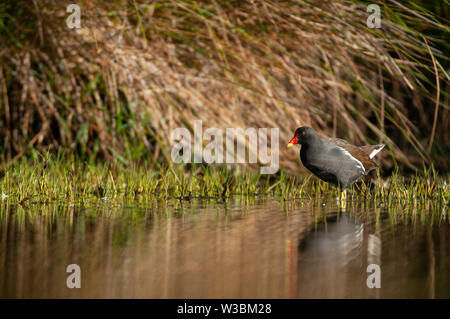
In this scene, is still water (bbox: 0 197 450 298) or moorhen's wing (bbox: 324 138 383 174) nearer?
still water (bbox: 0 197 450 298)

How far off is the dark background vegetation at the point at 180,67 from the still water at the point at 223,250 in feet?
4.27

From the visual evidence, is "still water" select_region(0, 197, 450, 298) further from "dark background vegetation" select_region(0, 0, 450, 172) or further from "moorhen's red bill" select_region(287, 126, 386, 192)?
"dark background vegetation" select_region(0, 0, 450, 172)

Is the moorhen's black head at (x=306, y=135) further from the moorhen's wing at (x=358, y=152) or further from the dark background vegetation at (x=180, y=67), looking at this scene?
the dark background vegetation at (x=180, y=67)

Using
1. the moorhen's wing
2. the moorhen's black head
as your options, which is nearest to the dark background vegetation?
the moorhen's wing

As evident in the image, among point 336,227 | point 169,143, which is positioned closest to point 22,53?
point 169,143

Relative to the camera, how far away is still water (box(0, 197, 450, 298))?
2021 millimetres

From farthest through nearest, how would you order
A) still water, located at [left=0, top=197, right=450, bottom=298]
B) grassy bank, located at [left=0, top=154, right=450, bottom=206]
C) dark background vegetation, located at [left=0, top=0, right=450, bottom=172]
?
dark background vegetation, located at [left=0, top=0, right=450, bottom=172], grassy bank, located at [left=0, top=154, right=450, bottom=206], still water, located at [left=0, top=197, right=450, bottom=298]

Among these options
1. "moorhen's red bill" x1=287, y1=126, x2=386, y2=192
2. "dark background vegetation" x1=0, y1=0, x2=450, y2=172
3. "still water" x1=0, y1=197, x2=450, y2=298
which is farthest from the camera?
"dark background vegetation" x1=0, y1=0, x2=450, y2=172

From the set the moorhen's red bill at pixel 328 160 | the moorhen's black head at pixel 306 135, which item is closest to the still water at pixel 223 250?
the moorhen's red bill at pixel 328 160

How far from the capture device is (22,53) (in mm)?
5035

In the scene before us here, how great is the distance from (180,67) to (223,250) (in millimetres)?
2699

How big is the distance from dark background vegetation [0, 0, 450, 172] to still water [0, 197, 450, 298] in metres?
1.30

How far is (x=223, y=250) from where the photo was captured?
2.57 metres

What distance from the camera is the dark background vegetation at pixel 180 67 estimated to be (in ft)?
15.2
